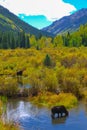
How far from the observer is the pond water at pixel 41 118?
41656 mm

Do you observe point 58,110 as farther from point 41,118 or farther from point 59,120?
point 41,118

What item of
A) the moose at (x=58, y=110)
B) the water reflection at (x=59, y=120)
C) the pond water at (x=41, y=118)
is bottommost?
the water reflection at (x=59, y=120)

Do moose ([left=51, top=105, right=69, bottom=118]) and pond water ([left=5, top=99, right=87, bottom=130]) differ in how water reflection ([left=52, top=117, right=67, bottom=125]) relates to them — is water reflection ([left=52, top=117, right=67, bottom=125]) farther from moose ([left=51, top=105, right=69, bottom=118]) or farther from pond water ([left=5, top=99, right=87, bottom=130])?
moose ([left=51, top=105, right=69, bottom=118])

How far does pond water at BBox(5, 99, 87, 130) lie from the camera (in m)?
41.7

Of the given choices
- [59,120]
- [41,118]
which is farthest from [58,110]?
[41,118]

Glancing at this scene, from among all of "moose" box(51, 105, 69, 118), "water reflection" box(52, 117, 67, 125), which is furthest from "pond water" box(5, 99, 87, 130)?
"moose" box(51, 105, 69, 118)

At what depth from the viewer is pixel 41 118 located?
45.7 meters

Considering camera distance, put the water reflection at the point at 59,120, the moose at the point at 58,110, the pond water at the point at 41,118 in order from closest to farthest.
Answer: the pond water at the point at 41,118
the water reflection at the point at 59,120
the moose at the point at 58,110

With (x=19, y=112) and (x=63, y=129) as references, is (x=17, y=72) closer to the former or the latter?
(x=19, y=112)

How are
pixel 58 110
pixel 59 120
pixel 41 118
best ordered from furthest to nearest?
pixel 58 110 < pixel 41 118 < pixel 59 120

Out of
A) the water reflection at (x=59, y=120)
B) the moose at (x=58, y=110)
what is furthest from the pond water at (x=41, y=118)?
the moose at (x=58, y=110)

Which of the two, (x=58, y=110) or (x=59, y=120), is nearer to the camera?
(x=59, y=120)

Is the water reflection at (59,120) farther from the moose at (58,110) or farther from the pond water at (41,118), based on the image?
the moose at (58,110)

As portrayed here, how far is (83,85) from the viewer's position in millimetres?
63281
